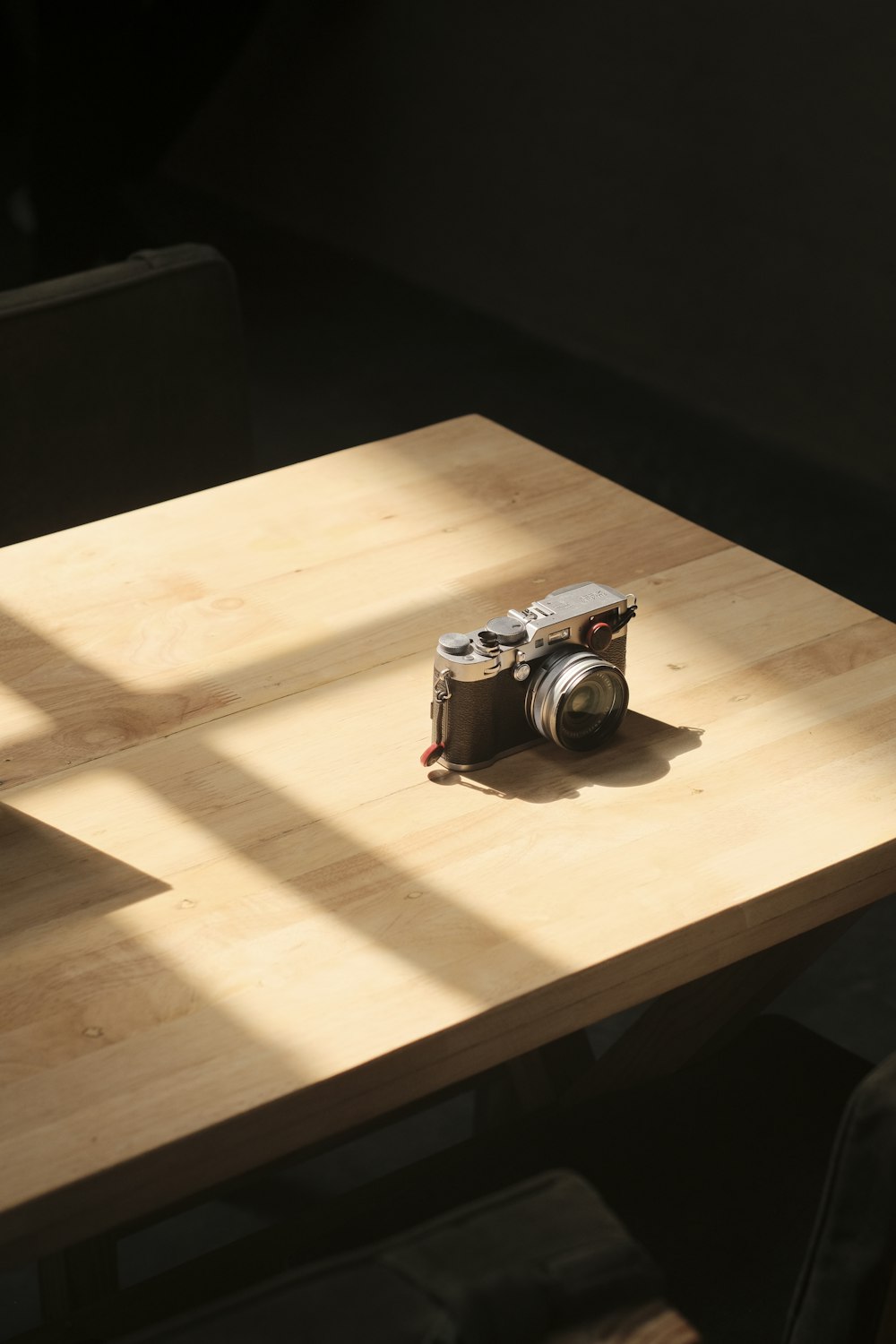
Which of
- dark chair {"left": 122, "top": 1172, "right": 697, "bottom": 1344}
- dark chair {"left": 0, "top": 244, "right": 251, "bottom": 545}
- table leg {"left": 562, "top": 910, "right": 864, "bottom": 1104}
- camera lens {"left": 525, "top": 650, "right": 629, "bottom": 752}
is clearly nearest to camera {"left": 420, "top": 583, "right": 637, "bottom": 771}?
camera lens {"left": 525, "top": 650, "right": 629, "bottom": 752}

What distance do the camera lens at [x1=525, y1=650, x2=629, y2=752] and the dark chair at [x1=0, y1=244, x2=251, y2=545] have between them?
1133mm

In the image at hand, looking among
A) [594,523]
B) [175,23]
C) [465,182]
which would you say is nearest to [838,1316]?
[594,523]

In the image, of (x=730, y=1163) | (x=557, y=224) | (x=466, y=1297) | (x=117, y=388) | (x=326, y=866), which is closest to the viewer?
(x=466, y=1297)

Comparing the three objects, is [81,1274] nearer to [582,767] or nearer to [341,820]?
[341,820]

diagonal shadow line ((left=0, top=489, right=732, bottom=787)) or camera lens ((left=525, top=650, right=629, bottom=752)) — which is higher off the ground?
camera lens ((left=525, top=650, right=629, bottom=752))

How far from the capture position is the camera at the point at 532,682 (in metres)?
Result: 1.44

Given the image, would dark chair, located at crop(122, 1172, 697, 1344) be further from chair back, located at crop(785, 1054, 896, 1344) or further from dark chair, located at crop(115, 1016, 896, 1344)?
chair back, located at crop(785, 1054, 896, 1344)

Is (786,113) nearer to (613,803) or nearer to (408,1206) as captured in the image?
(613,803)

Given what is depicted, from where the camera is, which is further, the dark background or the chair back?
the dark background

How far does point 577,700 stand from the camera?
146cm

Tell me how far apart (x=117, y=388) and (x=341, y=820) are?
46.7 inches

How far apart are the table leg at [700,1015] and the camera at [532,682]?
28 centimetres

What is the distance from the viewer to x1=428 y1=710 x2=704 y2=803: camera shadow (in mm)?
1459

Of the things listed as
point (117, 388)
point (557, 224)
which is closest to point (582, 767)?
point (117, 388)
